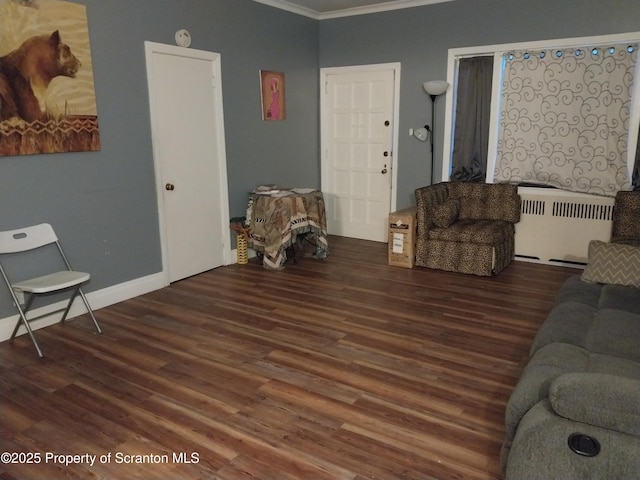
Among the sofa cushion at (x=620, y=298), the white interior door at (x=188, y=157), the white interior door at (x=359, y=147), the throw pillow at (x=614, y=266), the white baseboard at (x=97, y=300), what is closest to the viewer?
the sofa cushion at (x=620, y=298)

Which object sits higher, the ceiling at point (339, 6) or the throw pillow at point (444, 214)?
the ceiling at point (339, 6)

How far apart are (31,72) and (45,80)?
101 mm

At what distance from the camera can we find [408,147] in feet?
19.6

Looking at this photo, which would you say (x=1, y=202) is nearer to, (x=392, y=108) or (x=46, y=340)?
(x=46, y=340)

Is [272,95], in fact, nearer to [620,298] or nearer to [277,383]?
[277,383]

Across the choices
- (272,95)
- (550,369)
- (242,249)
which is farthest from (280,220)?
(550,369)

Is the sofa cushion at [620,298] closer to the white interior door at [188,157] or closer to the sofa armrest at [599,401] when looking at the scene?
the sofa armrest at [599,401]

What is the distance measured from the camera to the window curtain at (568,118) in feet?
15.5

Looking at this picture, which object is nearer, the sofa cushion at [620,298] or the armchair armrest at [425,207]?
the sofa cushion at [620,298]

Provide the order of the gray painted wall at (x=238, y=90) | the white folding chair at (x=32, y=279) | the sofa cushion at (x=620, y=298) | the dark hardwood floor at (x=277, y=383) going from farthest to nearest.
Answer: the gray painted wall at (x=238, y=90) < the white folding chair at (x=32, y=279) < the sofa cushion at (x=620, y=298) < the dark hardwood floor at (x=277, y=383)

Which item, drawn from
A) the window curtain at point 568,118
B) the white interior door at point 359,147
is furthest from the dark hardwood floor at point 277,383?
the white interior door at point 359,147

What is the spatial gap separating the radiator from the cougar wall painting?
4.19m

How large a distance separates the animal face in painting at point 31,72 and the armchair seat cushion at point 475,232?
11.5ft

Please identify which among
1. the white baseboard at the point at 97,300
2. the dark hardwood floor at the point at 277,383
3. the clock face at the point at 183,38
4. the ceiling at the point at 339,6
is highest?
the ceiling at the point at 339,6
